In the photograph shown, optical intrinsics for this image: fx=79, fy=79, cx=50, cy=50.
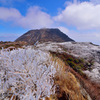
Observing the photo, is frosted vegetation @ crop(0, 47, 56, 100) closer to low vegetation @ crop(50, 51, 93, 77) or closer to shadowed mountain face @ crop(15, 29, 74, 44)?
low vegetation @ crop(50, 51, 93, 77)

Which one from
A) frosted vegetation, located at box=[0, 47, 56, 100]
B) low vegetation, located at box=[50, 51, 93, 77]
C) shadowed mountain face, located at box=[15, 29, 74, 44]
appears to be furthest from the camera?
shadowed mountain face, located at box=[15, 29, 74, 44]

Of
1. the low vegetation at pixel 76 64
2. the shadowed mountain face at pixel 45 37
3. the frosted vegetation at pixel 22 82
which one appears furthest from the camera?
the shadowed mountain face at pixel 45 37

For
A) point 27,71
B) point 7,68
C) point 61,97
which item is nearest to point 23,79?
point 27,71

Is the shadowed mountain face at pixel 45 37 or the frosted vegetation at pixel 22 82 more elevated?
the shadowed mountain face at pixel 45 37

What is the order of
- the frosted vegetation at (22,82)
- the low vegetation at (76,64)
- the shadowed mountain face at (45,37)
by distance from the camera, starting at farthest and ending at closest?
the shadowed mountain face at (45,37) → the low vegetation at (76,64) → the frosted vegetation at (22,82)

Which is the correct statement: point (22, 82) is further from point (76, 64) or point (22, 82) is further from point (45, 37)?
point (45, 37)

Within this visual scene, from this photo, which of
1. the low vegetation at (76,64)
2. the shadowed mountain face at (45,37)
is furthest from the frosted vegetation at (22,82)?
the shadowed mountain face at (45,37)

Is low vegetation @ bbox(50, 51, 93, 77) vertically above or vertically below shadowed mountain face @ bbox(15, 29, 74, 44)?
below

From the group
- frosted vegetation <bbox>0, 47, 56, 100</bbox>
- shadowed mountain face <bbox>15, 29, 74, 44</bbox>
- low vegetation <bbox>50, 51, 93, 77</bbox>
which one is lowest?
low vegetation <bbox>50, 51, 93, 77</bbox>

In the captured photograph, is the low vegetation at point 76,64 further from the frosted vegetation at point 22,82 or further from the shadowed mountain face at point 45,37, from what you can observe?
the shadowed mountain face at point 45,37

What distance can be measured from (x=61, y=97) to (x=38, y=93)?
1034mm

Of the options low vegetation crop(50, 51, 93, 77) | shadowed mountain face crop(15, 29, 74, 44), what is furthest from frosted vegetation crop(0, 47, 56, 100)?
shadowed mountain face crop(15, 29, 74, 44)

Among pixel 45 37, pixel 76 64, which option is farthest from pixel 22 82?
pixel 45 37

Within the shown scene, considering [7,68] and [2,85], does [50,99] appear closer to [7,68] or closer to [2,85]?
[2,85]
